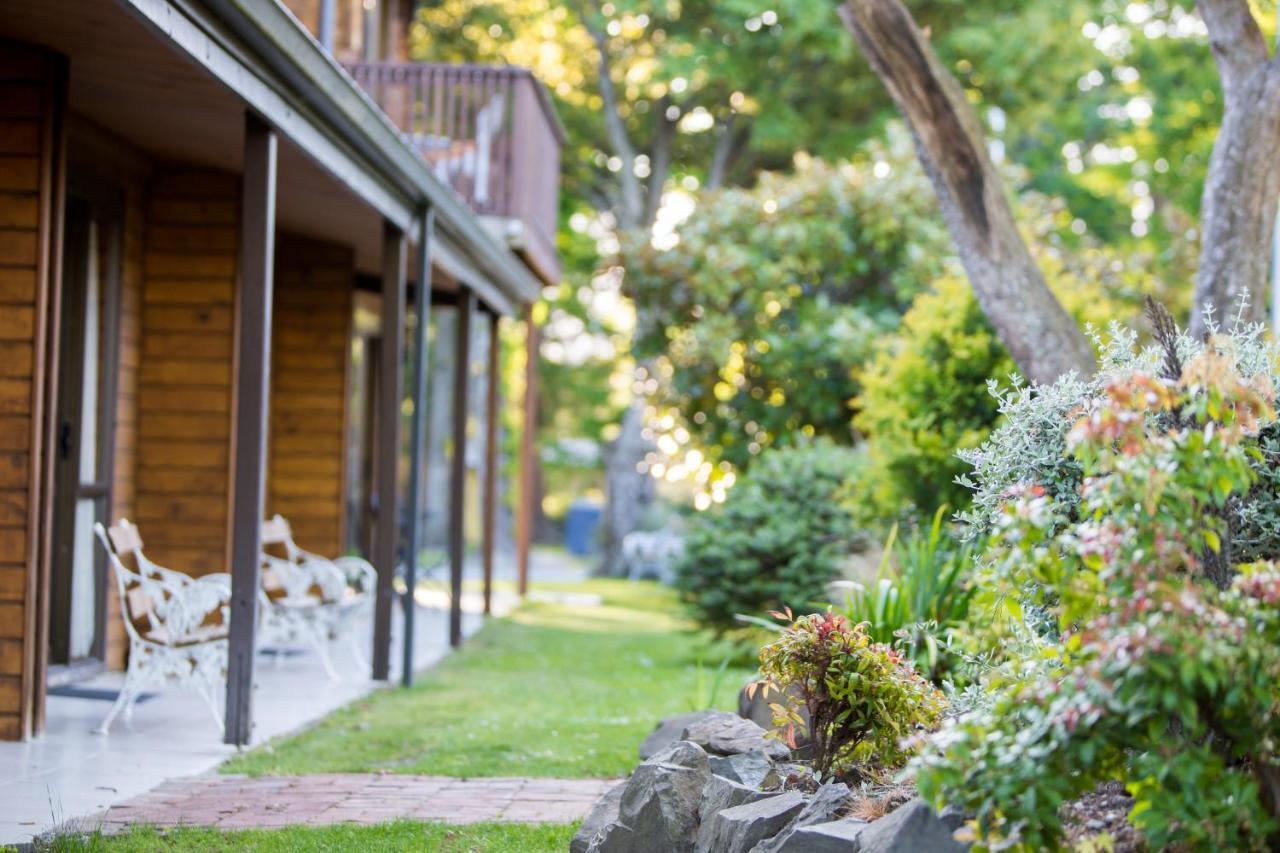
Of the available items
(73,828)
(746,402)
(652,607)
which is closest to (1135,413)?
(73,828)

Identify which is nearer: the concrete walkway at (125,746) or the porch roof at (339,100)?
the concrete walkway at (125,746)

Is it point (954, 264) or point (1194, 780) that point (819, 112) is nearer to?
point (954, 264)

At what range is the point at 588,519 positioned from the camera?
97.7 feet

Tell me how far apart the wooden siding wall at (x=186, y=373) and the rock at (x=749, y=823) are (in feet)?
17.0

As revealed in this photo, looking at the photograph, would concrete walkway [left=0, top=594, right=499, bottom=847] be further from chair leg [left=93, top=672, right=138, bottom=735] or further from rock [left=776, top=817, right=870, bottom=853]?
rock [left=776, top=817, right=870, bottom=853]

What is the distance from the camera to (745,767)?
4.40 m

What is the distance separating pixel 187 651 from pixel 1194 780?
461 cm

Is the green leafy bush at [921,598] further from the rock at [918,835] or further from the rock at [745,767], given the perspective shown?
the rock at [918,835]

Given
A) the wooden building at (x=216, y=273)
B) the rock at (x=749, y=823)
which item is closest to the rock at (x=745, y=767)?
the rock at (x=749, y=823)

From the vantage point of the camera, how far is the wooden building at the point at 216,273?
578cm

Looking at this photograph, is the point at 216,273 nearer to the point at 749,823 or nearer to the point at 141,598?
the point at 141,598

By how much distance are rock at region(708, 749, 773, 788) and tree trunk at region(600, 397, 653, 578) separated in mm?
16698

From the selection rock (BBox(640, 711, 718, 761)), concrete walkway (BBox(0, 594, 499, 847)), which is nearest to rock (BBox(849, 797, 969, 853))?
rock (BBox(640, 711, 718, 761))

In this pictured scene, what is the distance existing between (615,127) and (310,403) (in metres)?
11.4
